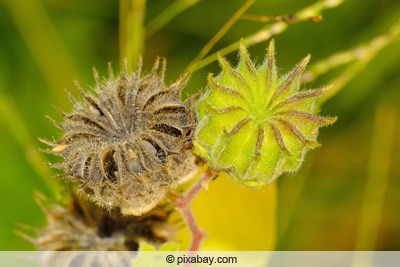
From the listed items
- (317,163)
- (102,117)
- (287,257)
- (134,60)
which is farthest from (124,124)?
(317,163)

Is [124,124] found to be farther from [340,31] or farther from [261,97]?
[340,31]

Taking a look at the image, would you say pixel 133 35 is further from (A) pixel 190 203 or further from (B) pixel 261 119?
(B) pixel 261 119

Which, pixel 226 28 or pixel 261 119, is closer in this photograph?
pixel 261 119

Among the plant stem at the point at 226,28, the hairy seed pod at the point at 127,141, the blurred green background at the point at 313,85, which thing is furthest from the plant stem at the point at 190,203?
the blurred green background at the point at 313,85

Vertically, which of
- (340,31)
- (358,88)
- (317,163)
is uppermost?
(340,31)

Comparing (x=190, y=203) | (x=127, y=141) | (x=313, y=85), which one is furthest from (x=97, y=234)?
(x=313, y=85)

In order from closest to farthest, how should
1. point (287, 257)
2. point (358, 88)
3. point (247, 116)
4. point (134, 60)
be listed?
point (247, 116) → point (134, 60) → point (287, 257) → point (358, 88)

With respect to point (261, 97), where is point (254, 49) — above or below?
above
